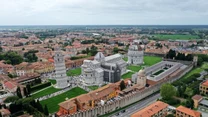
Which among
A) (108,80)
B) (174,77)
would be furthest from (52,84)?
(174,77)

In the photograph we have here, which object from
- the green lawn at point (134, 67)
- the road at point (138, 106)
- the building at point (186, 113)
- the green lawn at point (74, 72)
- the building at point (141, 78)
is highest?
the building at point (141, 78)

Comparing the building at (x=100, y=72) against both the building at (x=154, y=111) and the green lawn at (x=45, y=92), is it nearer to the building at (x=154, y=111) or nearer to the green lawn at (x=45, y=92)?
the green lawn at (x=45, y=92)

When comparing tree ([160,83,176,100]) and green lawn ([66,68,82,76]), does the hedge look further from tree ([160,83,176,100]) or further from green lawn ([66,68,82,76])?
tree ([160,83,176,100])

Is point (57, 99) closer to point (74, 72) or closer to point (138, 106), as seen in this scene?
point (138, 106)

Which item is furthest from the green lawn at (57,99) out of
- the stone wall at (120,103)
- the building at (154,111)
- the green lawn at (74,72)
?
the building at (154,111)

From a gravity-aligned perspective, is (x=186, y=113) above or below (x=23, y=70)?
below

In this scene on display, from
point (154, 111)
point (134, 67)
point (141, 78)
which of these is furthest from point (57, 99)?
point (134, 67)

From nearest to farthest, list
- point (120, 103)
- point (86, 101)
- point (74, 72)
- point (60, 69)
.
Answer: point (86, 101), point (120, 103), point (60, 69), point (74, 72)
